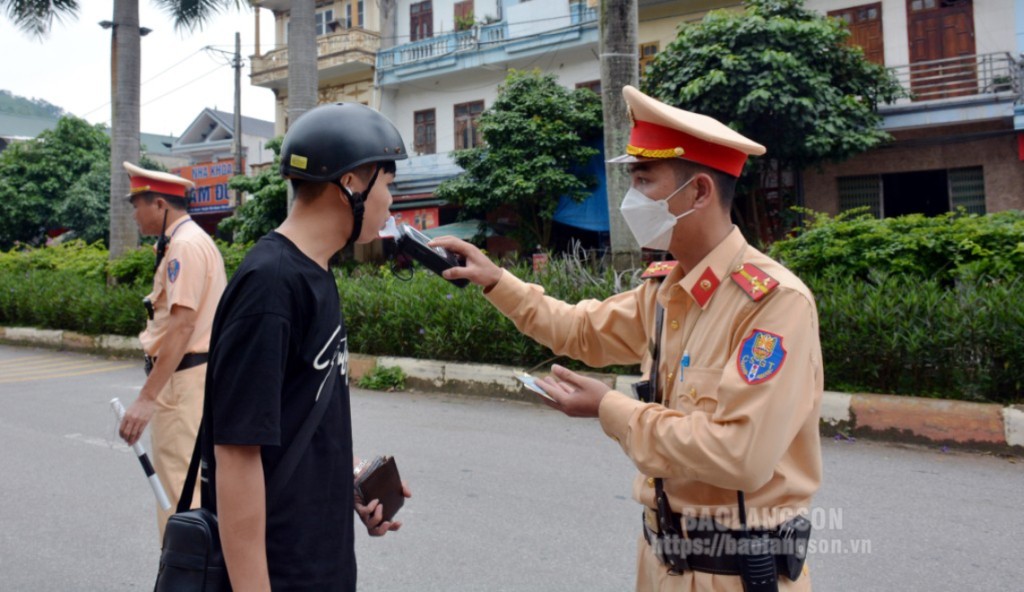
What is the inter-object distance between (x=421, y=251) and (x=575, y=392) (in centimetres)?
84

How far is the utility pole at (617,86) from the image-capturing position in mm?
9023

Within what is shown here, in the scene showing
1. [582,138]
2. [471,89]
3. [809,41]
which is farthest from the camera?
[471,89]

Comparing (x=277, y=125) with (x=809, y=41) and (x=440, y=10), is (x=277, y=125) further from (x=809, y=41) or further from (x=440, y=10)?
(x=809, y=41)

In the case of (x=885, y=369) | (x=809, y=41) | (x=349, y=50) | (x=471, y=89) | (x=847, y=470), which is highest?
(x=349, y=50)

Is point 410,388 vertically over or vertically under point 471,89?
under

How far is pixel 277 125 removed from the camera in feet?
93.0

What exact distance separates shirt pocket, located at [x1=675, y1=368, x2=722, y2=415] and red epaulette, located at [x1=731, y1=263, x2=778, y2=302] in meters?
0.20

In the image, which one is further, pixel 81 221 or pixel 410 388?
pixel 81 221

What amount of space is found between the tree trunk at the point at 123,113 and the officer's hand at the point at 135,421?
43.6 ft

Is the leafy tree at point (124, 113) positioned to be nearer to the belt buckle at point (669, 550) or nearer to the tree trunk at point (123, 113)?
the tree trunk at point (123, 113)

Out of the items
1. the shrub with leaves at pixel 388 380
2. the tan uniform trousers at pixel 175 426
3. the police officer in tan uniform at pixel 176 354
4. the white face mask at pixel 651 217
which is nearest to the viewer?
the white face mask at pixel 651 217

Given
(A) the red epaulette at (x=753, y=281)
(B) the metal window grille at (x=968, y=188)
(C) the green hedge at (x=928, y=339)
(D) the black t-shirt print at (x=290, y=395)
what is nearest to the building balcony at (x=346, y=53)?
(B) the metal window grille at (x=968, y=188)

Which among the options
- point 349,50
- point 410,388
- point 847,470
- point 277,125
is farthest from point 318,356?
point 277,125

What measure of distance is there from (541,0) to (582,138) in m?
6.15
